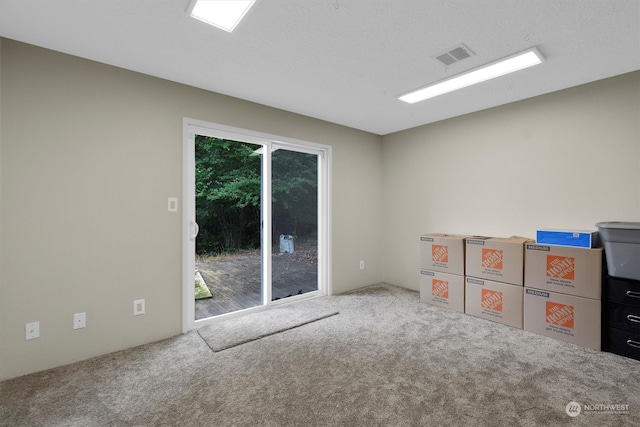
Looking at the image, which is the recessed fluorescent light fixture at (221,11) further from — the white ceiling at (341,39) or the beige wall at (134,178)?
the beige wall at (134,178)

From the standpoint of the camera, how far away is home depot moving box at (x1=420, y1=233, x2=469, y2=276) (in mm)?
3369

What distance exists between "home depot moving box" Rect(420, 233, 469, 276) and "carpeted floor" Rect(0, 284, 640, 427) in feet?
2.71

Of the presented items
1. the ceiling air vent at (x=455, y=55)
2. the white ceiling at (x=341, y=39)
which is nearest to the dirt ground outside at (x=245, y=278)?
the white ceiling at (x=341, y=39)

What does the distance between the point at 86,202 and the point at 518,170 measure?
428 cm

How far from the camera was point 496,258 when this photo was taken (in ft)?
10.0

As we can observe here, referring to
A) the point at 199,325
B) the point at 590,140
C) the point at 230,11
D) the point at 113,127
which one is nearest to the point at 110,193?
the point at 113,127

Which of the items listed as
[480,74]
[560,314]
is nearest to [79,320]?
[480,74]

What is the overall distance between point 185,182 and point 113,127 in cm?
72

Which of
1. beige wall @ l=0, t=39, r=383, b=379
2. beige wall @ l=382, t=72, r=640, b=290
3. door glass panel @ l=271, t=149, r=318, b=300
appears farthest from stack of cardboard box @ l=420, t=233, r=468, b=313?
beige wall @ l=0, t=39, r=383, b=379

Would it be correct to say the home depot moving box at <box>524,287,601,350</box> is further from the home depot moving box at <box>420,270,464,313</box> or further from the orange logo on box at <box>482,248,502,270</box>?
the home depot moving box at <box>420,270,464,313</box>

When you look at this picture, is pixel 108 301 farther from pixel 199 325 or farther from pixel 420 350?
pixel 420 350

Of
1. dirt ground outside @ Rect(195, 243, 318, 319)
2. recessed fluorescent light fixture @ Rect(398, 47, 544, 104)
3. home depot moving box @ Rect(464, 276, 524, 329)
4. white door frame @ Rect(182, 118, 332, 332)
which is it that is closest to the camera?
recessed fluorescent light fixture @ Rect(398, 47, 544, 104)

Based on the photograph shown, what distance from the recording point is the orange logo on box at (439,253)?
3.48 meters

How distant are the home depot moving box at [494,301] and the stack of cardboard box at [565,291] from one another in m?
0.09
